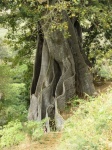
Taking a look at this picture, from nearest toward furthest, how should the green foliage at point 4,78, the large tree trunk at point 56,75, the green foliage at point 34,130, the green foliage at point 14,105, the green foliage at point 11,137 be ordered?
the green foliage at point 11,137, the green foliage at point 34,130, the large tree trunk at point 56,75, the green foliage at point 4,78, the green foliage at point 14,105

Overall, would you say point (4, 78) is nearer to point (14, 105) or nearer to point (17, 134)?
point (14, 105)

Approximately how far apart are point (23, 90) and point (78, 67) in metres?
6.30

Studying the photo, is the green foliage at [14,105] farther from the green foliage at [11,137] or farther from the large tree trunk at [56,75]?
the green foliage at [11,137]

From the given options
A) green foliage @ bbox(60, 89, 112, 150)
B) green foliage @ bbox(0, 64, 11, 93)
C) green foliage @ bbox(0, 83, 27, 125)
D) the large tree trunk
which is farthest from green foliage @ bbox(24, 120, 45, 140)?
green foliage @ bbox(0, 64, 11, 93)

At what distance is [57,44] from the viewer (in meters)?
12.1

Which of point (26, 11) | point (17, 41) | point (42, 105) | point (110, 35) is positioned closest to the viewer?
point (26, 11)

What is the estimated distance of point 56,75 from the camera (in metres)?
12.7

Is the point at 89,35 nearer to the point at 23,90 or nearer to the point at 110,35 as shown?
the point at 110,35

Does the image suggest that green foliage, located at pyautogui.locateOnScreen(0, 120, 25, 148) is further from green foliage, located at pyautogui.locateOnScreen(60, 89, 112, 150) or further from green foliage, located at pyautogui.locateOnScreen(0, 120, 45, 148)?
green foliage, located at pyautogui.locateOnScreen(60, 89, 112, 150)

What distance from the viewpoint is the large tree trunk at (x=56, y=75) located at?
1165cm

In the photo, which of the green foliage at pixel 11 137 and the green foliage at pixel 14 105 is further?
the green foliage at pixel 14 105

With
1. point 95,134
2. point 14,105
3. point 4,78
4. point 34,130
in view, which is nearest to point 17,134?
point 34,130

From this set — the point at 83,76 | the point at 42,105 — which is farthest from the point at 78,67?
the point at 42,105

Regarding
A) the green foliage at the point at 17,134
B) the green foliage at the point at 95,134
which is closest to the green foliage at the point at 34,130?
the green foliage at the point at 17,134
